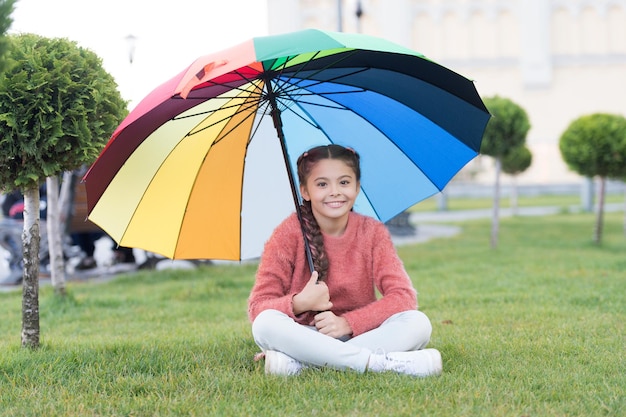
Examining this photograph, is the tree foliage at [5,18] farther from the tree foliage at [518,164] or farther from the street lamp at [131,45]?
the tree foliage at [518,164]

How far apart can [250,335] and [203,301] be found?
7.84 ft

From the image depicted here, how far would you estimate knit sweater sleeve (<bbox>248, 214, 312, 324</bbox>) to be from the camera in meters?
3.92

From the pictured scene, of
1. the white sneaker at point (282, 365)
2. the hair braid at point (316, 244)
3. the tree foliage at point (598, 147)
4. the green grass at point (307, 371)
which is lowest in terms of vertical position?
the green grass at point (307, 371)

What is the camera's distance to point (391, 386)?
349cm

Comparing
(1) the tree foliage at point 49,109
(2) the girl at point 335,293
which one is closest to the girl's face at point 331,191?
(2) the girl at point 335,293

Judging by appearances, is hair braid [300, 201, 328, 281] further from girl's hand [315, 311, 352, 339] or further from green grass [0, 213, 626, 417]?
green grass [0, 213, 626, 417]

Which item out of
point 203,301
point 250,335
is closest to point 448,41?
point 203,301

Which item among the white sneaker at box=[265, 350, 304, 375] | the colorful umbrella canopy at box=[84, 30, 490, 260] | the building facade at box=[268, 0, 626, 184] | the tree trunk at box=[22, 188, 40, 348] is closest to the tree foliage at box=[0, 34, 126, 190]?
the tree trunk at box=[22, 188, 40, 348]

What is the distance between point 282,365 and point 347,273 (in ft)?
1.74

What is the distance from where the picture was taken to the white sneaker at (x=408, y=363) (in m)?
3.69

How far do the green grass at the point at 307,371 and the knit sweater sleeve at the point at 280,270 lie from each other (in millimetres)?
328

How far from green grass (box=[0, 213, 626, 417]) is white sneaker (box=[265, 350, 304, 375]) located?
0.06 metres

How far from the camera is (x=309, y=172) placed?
4.02 metres

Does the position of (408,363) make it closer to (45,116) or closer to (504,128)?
(45,116)
